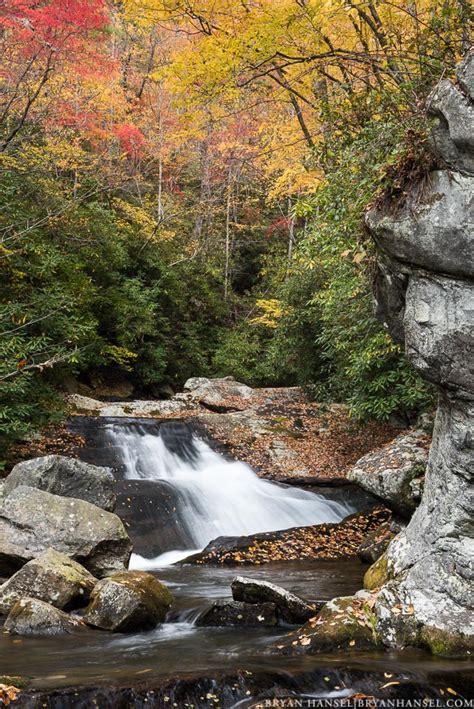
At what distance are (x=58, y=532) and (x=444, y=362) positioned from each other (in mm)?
5711

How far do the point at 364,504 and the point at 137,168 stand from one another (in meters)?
18.0

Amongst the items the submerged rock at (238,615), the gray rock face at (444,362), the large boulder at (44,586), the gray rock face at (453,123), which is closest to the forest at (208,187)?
the gray rock face at (453,123)

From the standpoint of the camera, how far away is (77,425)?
47.0 ft

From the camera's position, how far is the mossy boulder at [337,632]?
5.73 metres

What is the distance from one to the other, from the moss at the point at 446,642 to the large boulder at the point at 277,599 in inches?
59.9

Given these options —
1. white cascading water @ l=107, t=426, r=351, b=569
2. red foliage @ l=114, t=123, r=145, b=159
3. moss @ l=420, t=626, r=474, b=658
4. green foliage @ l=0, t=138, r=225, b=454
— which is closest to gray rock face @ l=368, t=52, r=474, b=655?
moss @ l=420, t=626, r=474, b=658

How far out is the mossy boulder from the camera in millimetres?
5730

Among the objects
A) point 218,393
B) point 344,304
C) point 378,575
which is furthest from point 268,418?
point 378,575

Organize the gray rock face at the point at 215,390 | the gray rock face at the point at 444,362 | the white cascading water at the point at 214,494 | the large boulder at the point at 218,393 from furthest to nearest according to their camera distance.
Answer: the gray rock face at the point at 215,390
the large boulder at the point at 218,393
the white cascading water at the point at 214,494
the gray rock face at the point at 444,362

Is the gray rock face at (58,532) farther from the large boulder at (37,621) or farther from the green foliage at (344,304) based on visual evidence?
the green foliage at (344,304)

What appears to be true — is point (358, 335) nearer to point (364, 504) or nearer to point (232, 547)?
point (364, 504)

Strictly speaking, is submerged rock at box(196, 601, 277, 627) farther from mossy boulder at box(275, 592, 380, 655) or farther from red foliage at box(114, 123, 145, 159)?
red foliage at box(114, 123, 145, 159)

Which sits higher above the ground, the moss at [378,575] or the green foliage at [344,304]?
the green foliage at [344,304]

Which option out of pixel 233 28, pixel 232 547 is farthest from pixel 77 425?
pixel 233 28
